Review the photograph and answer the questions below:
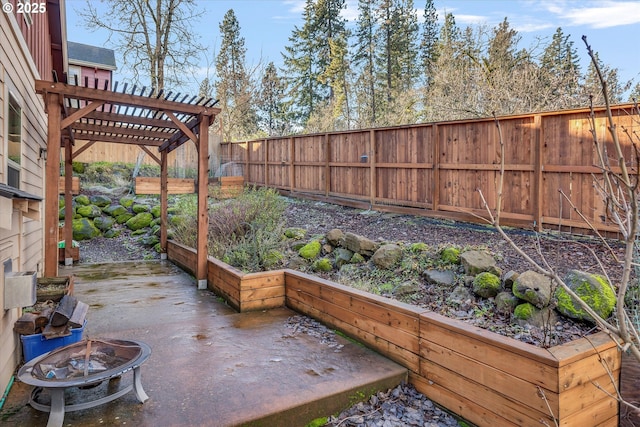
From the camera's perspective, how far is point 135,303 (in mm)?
4539

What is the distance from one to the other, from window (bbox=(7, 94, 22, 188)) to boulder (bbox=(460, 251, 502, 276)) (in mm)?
4298

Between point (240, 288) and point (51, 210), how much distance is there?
7.05 feet

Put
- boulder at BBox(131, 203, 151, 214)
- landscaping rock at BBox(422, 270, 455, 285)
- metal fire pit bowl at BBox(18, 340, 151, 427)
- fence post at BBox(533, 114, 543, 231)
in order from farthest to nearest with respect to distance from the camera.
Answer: boulder at BBox(131, 203, 151, 214) < fence post at BBox(533, 114, 543, 231) < landscaping rock at BBox(422, 270, 455, 285) < metal fire pit bowl at BBox(18, 340, 151, 427)

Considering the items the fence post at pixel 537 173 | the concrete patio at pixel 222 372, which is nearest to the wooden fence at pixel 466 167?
the fence post at pixel 537 173

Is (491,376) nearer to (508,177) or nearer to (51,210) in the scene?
(51,210)

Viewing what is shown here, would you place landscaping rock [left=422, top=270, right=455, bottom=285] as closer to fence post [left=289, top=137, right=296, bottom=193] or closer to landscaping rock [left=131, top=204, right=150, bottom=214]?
fence post [left=289, top=137, right=296, bottom=193]

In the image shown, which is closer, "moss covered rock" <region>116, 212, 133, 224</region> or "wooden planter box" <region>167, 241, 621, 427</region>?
"wooden planter box" <region>167, 241, 621, 427</region>

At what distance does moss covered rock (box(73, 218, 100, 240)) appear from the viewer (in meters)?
8.76

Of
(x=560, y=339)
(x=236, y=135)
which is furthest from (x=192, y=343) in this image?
(x=236, y=135)

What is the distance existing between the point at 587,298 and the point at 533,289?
39cm

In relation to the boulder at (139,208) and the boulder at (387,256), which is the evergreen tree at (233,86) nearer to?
the boulder at (139,208)

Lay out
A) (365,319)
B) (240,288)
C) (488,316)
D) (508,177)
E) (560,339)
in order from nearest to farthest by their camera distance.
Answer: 1. (560,339)
2. (365,319)
3. (488,316)
4. (240,288)
5. (508,177)

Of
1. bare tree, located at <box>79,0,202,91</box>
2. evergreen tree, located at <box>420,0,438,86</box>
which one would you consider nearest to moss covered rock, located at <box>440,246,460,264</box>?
bare tree, located at <box>79,0,202,91</box>

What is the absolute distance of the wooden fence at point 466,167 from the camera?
5.47m
